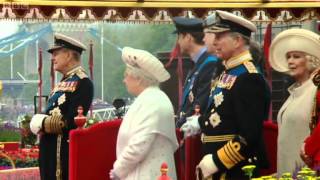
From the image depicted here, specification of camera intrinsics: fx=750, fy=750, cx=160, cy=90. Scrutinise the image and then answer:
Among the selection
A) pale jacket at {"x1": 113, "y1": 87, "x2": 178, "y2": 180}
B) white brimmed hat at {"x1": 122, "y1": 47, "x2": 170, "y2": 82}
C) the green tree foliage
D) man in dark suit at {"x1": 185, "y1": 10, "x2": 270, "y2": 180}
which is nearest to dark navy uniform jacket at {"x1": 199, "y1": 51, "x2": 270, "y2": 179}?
man in dark suit at {"x1": 185, "y1": 10, "x2": 270, "y2": 180}

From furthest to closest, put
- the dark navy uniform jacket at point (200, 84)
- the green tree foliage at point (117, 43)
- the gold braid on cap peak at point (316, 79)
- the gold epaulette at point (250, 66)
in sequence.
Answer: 1. the green tree foliage at point (117, 43)
2. the dark navy uniform jacket at point (200, 84)
3. the gold epaulette at point (250, 66)
4. the gold braid on cap peak at point (316, 79)

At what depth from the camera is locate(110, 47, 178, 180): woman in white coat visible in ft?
14.5

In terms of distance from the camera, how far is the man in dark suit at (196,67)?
4946 mm

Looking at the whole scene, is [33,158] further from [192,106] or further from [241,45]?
[241,45]

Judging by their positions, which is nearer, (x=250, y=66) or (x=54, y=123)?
(x=250, y=66)

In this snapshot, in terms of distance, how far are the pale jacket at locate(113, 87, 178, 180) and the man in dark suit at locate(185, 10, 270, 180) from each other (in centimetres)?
22

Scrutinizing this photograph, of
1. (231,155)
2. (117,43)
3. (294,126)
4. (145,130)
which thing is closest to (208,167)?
(231,155)

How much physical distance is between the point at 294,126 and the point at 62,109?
6.17 ft

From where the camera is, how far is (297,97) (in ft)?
14.8

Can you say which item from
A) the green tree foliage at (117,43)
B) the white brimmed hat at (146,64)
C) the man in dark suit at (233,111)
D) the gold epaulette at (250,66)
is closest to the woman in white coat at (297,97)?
the man in dark suit at (233,111)

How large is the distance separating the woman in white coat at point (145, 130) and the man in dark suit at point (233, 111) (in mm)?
226

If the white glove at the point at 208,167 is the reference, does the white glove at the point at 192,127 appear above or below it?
above

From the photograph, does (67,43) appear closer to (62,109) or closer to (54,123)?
(62,109)

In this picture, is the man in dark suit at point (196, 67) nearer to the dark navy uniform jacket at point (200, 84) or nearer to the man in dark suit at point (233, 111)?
the dark navy uniform jacket at point (200, 84)
